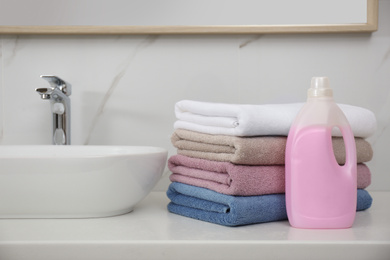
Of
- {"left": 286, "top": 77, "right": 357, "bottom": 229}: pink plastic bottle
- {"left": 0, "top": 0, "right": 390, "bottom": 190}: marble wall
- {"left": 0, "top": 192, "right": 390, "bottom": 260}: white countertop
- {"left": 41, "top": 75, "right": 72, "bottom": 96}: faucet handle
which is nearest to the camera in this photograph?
{"left": 0, "top": 192, "right": 390, "bottom": 260}: white countertop

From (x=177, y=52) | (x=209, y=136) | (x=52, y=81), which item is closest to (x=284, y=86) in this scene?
(x=177, y=52)

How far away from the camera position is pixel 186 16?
130cm

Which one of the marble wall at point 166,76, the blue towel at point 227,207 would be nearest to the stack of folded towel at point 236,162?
the blue towel at point 227,207

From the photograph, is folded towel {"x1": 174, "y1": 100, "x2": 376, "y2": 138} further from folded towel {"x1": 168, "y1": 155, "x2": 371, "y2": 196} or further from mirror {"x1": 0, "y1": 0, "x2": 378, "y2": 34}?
mirror {"x1": 0, "y1": 0, "x2": 378, "y2": 34}

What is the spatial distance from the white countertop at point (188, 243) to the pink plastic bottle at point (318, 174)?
0.03 metres

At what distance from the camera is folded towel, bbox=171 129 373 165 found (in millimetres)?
854

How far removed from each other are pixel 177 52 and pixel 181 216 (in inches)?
20.9

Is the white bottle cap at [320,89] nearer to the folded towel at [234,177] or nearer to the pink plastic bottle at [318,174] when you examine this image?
the pink plastic bottle at [318,174]

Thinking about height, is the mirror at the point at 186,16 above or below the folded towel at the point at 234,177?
above

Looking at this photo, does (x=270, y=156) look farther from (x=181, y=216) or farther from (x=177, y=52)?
(x=177, y=52)

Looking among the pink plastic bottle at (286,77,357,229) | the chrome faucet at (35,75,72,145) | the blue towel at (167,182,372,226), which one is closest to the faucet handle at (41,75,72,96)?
the chrome faucet at (35,75,72,145)

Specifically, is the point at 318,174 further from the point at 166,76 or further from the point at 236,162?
the point at 166,76

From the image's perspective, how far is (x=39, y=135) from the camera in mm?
1339

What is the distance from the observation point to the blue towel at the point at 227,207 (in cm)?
84
